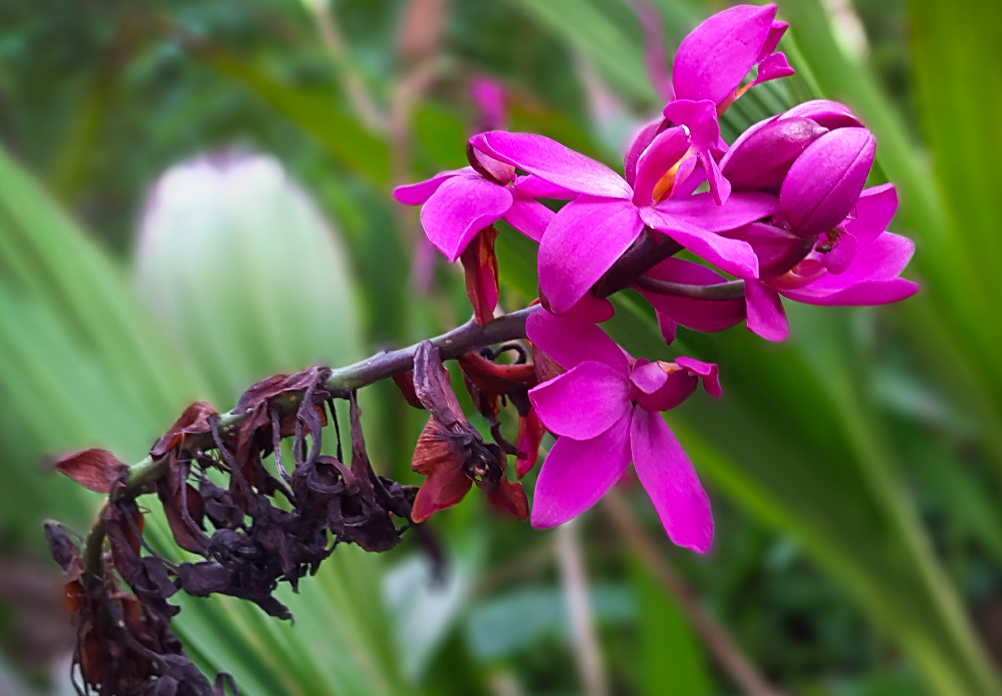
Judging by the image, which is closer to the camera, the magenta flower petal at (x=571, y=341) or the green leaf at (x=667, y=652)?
the magenta flower petal at (x=571, y=341)

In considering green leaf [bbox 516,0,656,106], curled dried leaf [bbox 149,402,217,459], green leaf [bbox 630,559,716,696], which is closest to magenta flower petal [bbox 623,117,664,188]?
curled dried leaf [bbox 149,402,217,459]

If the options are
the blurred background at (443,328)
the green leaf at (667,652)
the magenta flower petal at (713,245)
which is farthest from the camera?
the green leaf at (667,652)

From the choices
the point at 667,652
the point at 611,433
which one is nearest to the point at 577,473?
the point at 611,433

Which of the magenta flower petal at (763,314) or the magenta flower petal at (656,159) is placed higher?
the magenta flower petal at (656,159)

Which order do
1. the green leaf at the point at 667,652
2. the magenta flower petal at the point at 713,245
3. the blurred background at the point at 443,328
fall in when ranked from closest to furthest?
the magenta flower petal at the point at 713,245
the blurred background at the point at 443,328
the green leaf at the point at 667,652

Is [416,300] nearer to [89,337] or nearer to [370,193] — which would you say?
[370,193]

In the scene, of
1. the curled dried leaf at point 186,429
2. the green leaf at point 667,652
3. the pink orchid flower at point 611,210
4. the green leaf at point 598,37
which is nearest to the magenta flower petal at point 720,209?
the pink orchid flower at point 611,210

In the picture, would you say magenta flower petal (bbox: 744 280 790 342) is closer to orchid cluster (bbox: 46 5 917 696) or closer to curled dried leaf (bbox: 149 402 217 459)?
orchid cluster (bbox: 46 5 917 696)

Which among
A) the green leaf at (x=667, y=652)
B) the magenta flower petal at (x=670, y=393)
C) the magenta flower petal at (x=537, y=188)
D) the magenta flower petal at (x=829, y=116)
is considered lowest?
the green leaf at (x=667, y=652)

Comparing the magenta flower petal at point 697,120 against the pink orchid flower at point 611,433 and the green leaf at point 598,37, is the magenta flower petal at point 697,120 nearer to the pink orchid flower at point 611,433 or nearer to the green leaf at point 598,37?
the pink orchid flower at point 611,433
